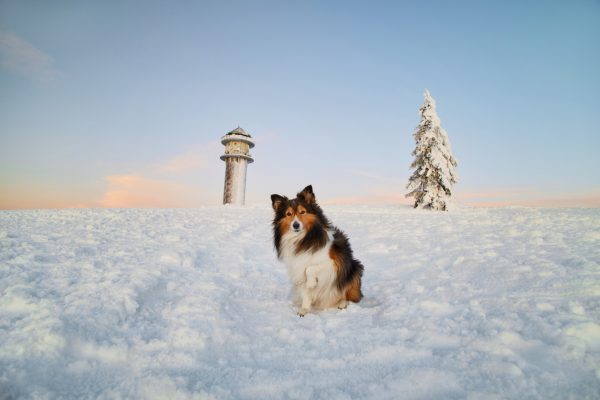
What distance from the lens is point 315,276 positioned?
4.59m

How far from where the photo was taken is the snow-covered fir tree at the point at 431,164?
23.5 m

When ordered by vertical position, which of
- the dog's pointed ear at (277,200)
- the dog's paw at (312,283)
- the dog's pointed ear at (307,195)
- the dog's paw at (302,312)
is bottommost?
the dog's paw at (302,312)

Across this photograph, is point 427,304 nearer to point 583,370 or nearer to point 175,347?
point 583,370

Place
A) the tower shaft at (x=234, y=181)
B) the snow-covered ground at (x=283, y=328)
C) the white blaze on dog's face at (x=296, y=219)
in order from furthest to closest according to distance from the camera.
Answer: the tower shaft at (x=234, y=181) < the white blaze on dog's face at (x=296, y=219) < the snow-covered ground at (x=283, y=328)

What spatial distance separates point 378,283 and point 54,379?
202 inches

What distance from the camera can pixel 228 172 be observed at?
34.0 m

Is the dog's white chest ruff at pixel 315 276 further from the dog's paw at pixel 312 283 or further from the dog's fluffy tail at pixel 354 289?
the dog's fluffy tail at pixel 354 289

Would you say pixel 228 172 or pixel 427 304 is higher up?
pixel 228 172

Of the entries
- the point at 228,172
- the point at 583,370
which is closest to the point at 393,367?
the point at 583,370

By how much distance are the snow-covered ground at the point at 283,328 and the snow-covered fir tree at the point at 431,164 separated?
55.5ft

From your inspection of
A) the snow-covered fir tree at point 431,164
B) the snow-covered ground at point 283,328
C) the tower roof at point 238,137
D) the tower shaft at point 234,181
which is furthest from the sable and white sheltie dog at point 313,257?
the tower roof at point 238,137

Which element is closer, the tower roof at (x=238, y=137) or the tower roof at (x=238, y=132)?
the tower roof at (x=238, y=137)

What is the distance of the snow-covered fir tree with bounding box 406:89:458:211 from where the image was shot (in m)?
23.5

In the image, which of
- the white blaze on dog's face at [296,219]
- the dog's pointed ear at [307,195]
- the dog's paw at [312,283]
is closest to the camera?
the dog's paw at [312,283]
